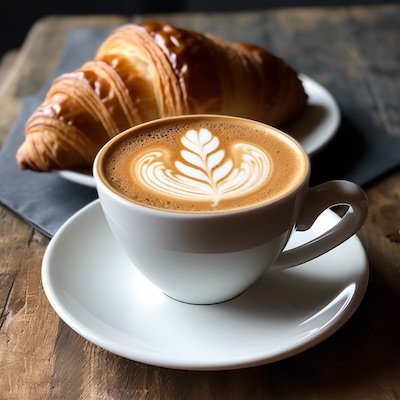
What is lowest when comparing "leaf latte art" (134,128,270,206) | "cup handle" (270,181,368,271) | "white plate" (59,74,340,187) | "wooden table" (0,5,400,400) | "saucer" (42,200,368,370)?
"white plate" (59,74,340,187)

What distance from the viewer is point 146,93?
3.33 ft

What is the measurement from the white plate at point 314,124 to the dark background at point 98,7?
128 centimetres

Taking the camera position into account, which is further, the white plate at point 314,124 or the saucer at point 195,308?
the white plate at point 314,124

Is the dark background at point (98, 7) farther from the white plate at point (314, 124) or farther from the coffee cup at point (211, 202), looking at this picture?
the coffee cup at point (211, 202)

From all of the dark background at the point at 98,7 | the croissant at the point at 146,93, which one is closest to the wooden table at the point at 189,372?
the croissant at the point at 146,93

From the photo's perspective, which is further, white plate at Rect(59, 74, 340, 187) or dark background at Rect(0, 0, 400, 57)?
dark background at Rect(0, 0, 400, 57)

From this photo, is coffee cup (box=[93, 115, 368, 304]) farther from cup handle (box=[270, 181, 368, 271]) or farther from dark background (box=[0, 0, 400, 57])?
dark background (box=[0, 0, 400, 57])

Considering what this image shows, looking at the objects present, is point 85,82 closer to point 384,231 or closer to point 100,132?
point 100,132

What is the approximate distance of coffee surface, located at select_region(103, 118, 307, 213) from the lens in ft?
2.08

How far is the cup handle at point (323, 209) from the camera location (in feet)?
2.18

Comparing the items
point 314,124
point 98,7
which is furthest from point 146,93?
point 98,7

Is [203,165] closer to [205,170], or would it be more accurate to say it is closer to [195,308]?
[205,170]

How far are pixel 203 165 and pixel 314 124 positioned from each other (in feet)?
1.46

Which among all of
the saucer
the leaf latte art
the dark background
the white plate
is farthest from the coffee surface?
the dark background
